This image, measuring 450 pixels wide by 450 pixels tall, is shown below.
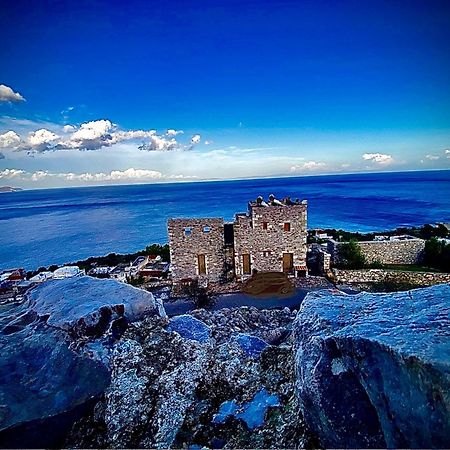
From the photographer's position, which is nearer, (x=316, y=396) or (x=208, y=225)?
(x=316, y=396)

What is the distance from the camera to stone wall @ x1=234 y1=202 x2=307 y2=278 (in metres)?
15.6

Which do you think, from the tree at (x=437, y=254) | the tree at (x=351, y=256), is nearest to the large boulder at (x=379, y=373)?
the tree at (x=351, y=256)

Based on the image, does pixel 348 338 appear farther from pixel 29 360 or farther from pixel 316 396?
pixel 29 360

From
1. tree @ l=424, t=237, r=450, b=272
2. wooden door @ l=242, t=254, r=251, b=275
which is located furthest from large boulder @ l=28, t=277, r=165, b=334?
tree @ l=424, t=237, r=450, b=272

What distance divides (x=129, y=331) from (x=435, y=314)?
10.5ft

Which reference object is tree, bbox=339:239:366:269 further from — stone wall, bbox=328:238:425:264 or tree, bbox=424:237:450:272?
tree, bbox=424:237:450:272

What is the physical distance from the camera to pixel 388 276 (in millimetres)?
15320

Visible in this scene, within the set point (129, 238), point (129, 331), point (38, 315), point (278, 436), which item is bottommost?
point (129, 238)

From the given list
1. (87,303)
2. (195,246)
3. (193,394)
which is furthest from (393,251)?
(87,303)

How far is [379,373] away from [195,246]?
14.1 m

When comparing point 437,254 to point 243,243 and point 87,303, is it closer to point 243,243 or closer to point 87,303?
point 243,243

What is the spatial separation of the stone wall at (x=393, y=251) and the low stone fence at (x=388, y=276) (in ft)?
7.44

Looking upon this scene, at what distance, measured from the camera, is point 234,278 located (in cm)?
1625

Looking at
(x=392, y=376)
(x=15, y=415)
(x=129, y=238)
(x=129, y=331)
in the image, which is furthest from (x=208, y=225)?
(x=129, y=238)
